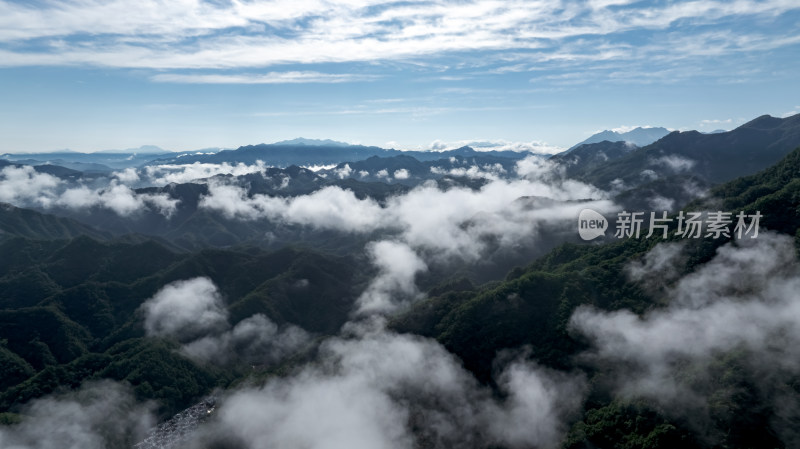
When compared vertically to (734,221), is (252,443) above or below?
below

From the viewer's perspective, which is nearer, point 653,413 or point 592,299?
point 653,413

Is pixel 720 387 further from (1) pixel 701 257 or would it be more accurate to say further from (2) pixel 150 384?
(2) pixel 150 384

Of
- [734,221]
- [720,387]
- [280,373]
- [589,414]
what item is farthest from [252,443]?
[734,221]

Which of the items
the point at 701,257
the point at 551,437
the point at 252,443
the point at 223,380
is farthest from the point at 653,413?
the point at 223,380

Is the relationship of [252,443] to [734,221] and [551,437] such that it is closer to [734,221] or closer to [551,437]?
[551,437]

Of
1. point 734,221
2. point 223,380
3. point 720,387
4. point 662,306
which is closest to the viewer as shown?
point 720,387

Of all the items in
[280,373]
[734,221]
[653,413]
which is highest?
[734,221]

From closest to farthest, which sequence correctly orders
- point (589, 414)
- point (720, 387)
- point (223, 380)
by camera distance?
point (720, 387) → point (589, 414) → point (223, 380)

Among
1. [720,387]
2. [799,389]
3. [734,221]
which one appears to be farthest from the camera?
[734,221]

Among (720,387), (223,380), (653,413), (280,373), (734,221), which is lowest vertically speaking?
(223,380)
